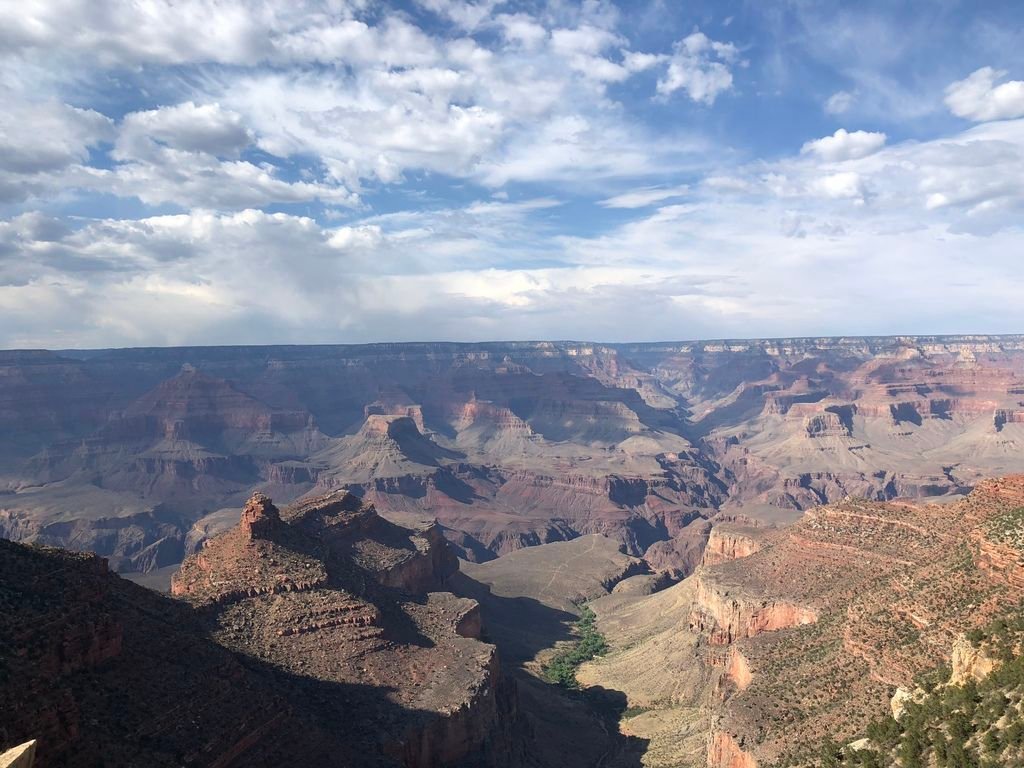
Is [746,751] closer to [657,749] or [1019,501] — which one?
[657,749]

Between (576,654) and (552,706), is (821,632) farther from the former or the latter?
(576,654)

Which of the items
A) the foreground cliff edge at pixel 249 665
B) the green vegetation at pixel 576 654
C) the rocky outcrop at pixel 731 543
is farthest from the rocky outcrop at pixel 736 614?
the foreground cliff edge at pixel 249 665

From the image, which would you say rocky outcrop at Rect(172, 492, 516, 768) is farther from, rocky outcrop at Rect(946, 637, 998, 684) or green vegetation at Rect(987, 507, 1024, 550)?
green vegetation at Rect(987, 507, 1024, 550)

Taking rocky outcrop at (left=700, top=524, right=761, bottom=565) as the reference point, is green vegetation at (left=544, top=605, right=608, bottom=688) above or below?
below

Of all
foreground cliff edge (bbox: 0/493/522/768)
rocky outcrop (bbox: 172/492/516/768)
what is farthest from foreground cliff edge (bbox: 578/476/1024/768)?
foreground cliff edge (bbox: 0/493/522/768)

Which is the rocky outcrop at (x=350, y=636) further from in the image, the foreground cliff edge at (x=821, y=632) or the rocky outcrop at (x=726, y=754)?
the foreground cliff edge at (x=821, y=632)

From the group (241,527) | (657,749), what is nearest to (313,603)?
(241,527)

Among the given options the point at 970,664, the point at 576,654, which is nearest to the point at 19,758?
the point at 970,664
